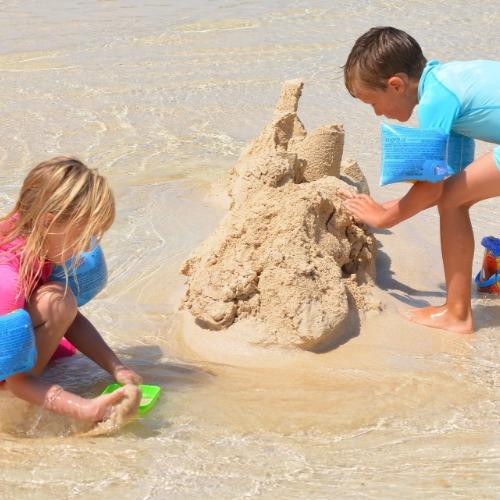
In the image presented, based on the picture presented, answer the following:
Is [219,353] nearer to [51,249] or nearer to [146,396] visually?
[146,396]

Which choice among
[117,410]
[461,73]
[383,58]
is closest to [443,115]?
[461,73]

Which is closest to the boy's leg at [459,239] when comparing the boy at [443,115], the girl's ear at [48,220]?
the boy at [443,115]

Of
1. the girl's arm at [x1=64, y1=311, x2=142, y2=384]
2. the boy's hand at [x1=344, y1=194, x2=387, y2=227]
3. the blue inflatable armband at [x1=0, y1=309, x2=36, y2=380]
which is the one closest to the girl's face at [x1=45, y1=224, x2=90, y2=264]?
the blue inflatable armband at [x1=0, y1=309, x2=36, y2=380]

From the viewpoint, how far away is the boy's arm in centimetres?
348

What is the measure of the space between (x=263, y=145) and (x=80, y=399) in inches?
86.6

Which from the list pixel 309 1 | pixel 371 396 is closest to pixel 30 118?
pixel 371 396

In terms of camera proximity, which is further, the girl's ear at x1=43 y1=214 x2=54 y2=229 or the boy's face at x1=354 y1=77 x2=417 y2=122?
the boy's face at x1=354 y1=77 x2=417 y2=122

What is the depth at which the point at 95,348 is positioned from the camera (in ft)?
9.82

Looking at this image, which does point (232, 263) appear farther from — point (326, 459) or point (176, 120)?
point (176, 120)

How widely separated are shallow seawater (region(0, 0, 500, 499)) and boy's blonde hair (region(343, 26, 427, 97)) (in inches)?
36.1

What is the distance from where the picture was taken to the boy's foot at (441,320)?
3.45m

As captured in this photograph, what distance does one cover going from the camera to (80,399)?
2635 millimetres

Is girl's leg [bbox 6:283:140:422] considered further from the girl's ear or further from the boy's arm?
the boy's arm

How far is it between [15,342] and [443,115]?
1827mm
